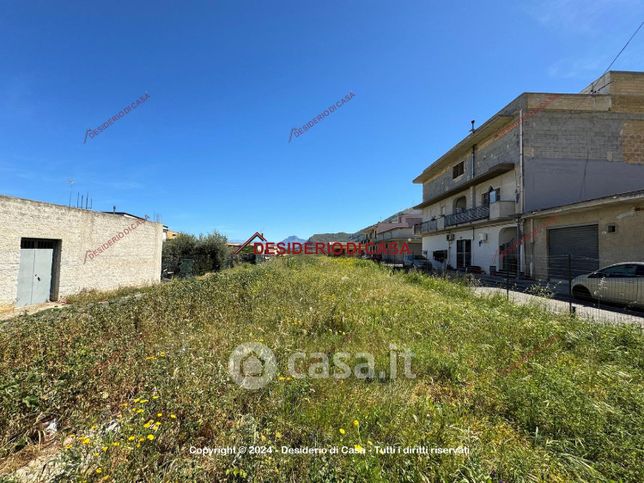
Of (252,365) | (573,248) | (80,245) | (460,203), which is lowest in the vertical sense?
(252,365)

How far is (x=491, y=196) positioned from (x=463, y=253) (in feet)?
16.5

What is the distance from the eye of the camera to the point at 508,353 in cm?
369

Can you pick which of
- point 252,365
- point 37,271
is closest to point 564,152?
point 252,365

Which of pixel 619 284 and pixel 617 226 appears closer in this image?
pixel 619 284

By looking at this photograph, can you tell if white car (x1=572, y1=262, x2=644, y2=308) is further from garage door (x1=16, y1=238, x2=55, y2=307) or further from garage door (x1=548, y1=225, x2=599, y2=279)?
garage door (x1=16, y1=238, x2=55, y2=307)

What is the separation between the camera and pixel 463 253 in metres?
20.8

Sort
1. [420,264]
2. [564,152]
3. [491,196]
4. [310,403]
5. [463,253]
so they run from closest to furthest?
[310,403]
[564,152]
[491,196]
[463,253]
[420,264]

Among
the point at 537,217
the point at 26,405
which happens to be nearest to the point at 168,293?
the point at 26,405

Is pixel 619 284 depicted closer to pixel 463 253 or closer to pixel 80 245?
pixel 463 253

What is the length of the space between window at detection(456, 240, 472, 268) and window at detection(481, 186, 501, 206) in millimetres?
3228

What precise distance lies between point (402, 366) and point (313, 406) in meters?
1.39

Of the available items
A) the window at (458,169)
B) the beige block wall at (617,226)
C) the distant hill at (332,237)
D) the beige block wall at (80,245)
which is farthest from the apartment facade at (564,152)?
the distant hill at (332,237)

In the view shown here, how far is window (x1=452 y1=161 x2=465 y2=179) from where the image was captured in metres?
21.9

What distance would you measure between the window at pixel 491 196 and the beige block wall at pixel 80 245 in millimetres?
21292
